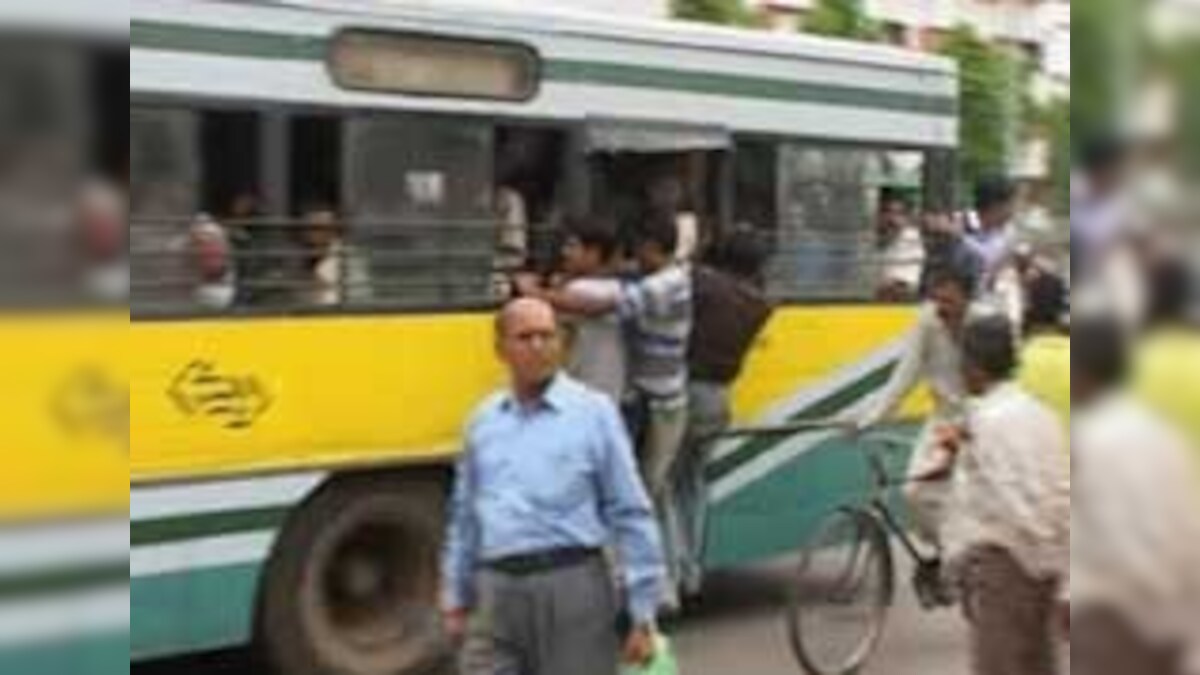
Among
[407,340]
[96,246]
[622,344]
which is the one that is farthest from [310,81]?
[96,246]

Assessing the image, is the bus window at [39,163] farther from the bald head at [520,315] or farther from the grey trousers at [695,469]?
the grey trousers at [695,469]

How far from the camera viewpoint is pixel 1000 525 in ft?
14.3

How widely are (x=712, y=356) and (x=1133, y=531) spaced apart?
7.03 metres

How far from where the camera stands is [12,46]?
0.93 m

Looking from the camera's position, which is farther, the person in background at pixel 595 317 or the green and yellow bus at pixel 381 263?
the person in background at pixel 595 317

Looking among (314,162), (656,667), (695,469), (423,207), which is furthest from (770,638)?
(656,667)

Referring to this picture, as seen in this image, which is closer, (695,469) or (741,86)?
(695,469)

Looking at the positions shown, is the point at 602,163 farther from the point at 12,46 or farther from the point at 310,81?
the point at 12,46

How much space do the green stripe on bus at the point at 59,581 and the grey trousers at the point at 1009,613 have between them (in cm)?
349

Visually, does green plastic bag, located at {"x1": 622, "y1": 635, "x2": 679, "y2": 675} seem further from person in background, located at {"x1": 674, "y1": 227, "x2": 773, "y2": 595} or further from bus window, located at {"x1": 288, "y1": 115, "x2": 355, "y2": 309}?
person in background, located at {"x1": 674, "y1": 227, "x2": 773, "y2": 595}

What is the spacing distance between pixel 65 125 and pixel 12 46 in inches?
1.8

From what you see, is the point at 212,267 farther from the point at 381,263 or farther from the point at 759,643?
the point at 759,643

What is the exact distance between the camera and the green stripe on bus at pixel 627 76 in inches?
251

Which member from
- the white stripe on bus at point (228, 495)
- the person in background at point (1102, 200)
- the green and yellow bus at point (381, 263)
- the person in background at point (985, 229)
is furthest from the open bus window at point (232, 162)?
the person in background at point (1102, 200)
